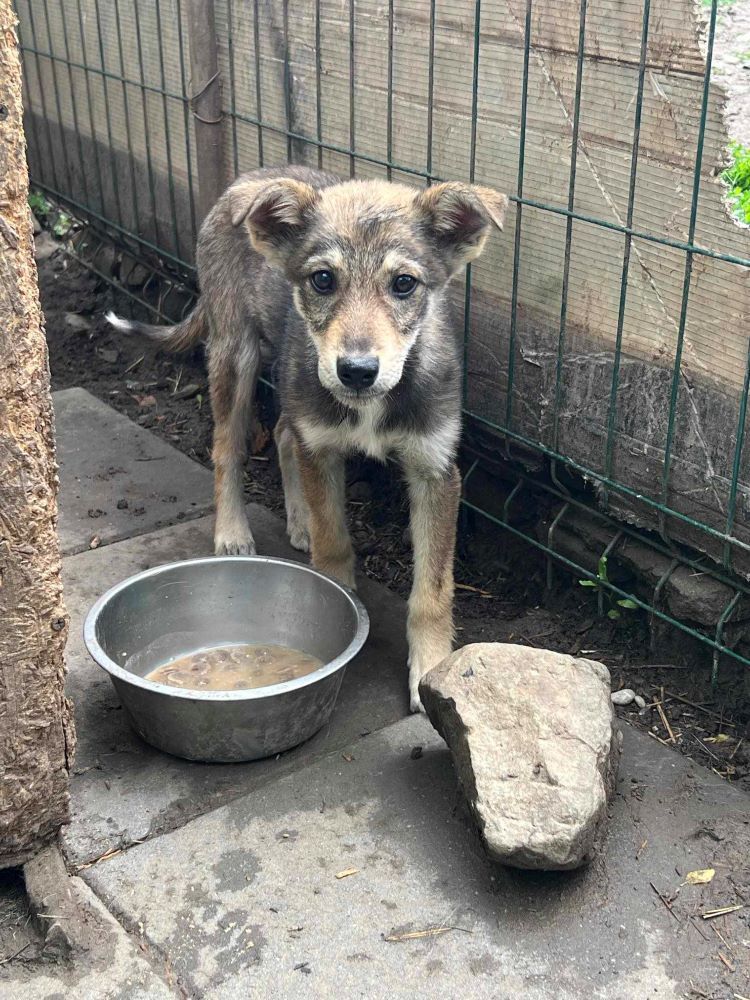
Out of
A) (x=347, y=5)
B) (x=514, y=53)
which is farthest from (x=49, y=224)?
(x=514, y=53)

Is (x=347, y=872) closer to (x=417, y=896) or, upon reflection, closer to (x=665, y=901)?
(x=417, y=896)

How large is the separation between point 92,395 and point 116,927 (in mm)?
3856

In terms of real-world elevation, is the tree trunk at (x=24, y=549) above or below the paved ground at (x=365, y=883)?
above

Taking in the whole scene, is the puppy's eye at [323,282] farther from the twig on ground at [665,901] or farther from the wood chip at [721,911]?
the wood chip at [721,911]

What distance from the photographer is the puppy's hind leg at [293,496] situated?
4.80 metres

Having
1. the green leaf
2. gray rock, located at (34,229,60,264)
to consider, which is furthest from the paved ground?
the green leaf

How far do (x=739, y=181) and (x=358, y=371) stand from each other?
126cm

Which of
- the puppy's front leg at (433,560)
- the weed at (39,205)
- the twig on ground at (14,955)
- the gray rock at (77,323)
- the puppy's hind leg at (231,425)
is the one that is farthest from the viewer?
the weed at (39,205)

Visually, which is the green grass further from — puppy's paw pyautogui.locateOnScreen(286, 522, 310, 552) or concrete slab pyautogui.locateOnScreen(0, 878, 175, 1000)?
concrete slab pyautogui.locateOnScreen(0, 878, 175, 1000)

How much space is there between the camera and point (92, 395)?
6.27m

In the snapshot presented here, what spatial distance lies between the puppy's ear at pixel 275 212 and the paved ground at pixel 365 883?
155 cm

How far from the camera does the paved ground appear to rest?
280cm

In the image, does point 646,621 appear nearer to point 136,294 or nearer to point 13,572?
point 13,572

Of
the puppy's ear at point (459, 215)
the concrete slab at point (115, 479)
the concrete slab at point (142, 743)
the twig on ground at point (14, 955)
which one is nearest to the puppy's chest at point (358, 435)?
the puppy's ear at point (459, 215)
